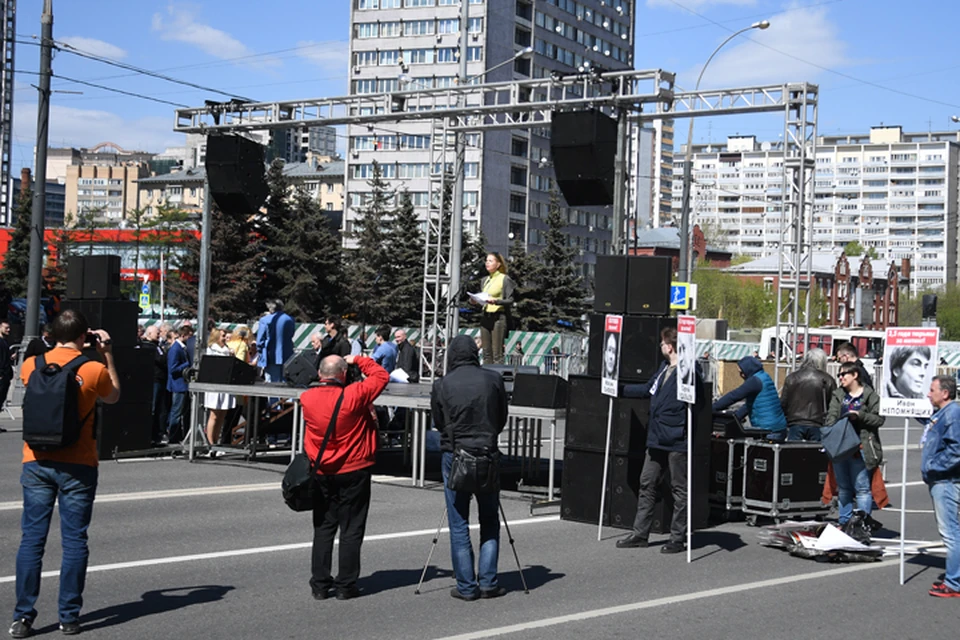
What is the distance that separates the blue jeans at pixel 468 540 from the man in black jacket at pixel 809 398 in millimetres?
6531

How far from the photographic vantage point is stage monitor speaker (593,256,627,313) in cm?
1291

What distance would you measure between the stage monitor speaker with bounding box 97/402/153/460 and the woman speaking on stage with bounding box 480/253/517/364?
5.80 m

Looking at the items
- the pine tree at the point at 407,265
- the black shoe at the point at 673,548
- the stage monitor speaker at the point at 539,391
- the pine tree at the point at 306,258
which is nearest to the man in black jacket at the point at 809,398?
the stage monitor speaker at the point at 539,391

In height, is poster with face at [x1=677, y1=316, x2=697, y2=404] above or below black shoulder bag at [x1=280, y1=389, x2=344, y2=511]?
above

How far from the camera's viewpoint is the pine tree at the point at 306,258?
64.8 metres

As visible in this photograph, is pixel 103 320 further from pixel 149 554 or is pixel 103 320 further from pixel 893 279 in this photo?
pixel 893 279

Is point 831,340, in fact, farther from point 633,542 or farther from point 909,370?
point 909,370

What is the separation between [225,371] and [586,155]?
24.0 ft

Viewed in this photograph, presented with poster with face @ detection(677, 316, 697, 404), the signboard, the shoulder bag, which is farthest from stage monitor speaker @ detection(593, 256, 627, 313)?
the signboard

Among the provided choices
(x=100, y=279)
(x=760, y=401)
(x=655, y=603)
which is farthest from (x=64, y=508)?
(x=100, y=279)

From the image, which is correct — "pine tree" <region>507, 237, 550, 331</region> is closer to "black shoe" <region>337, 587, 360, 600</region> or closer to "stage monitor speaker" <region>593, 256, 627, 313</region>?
"stage monitor speaker" <region>593, 256, 627, 313</region>

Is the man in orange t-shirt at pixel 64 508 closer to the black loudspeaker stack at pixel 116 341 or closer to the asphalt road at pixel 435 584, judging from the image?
the asphalt road at pixel 435 584

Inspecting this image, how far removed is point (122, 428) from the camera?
17.4 meters

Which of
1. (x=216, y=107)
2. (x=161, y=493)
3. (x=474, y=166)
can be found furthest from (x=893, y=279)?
(x=161, y=493)
